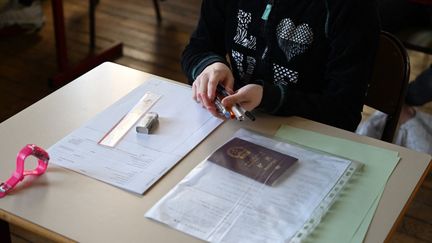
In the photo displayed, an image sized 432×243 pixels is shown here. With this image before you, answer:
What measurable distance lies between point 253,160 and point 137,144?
22 centimetres

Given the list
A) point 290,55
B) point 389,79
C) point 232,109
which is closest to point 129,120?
point 232,109

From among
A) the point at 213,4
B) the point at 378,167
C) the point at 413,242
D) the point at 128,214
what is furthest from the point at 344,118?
the point at 413,242

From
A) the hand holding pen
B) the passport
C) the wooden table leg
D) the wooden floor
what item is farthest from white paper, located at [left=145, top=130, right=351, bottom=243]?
the wooden floor

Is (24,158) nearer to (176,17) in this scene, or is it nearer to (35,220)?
(35,220)

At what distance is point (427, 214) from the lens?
6.98 ft

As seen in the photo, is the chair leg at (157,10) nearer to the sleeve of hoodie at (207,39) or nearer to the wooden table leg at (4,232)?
the sleeve of hoodie at (207,39)

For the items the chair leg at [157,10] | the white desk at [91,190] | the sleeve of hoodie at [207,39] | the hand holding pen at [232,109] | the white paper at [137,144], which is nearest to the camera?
the white desk at [91,190]

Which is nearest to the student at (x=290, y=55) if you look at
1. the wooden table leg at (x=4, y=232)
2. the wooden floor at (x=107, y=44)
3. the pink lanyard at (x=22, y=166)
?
the pink lanyard at (x=22, y=166)

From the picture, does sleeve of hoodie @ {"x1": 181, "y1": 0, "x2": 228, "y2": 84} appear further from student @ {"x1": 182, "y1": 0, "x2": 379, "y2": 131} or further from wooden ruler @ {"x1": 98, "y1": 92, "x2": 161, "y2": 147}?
wooden ruler @ {"x1": 98, "y1": 92, "x2": 161, "y2": 147}

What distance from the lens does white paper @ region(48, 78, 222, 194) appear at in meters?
0.99

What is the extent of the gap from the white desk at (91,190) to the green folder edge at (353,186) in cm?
2

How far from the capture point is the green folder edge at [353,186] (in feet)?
2.86

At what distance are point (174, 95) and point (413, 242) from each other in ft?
3.86

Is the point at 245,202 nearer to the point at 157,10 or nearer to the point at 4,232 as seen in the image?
the point at 4,232
